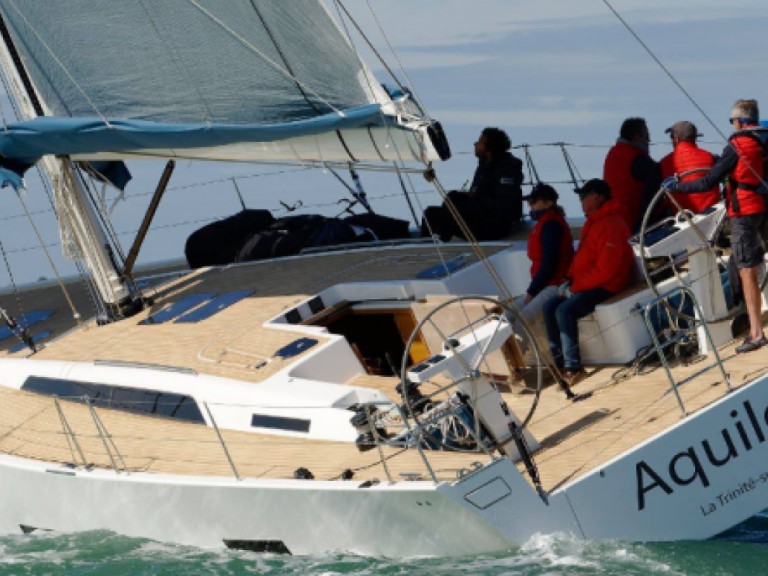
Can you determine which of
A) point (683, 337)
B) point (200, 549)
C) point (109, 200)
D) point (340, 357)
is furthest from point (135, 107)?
point (683, 337)

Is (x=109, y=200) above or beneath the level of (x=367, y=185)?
above

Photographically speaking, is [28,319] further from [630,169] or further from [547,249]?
[630,169]

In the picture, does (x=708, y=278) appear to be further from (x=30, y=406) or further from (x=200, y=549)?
(x=30, y=406)

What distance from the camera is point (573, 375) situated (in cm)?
1041

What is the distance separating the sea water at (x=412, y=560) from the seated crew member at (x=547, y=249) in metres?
2.03

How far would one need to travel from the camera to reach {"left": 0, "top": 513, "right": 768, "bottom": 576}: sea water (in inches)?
343

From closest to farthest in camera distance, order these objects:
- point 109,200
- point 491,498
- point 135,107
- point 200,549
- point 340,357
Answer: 1. point 491,498
2. point 200,549
3. point 340,357
4. point 135,107
5. point 109,200

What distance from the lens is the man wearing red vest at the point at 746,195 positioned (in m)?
9.58

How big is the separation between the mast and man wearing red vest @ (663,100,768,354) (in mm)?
4673

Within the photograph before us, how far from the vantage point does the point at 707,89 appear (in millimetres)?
50594

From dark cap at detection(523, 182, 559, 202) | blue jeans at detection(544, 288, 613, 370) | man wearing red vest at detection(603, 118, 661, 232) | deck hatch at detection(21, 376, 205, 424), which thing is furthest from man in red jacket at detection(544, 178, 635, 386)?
deck hatch at detection(21, 376, 205, 424)

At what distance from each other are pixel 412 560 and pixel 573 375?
1.89m

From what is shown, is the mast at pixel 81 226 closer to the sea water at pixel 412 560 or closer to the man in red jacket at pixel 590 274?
the sea water at pixel 412 560

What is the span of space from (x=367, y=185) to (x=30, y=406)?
35.5 metres
